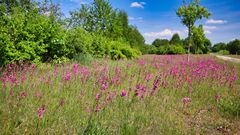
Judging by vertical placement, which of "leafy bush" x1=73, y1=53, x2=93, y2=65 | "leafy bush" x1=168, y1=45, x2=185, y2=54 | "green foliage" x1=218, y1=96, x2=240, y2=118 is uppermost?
"leafy bush" x1=168, y1=45, x2=185, y2=54

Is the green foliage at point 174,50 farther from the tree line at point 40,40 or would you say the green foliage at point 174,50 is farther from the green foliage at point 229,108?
the green foliage at point 229,108

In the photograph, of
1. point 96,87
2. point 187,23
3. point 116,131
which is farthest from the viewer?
point 187,23

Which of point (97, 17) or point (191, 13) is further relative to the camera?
point (97, 17)

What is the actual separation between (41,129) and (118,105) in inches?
61.5

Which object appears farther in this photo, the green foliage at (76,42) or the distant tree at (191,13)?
the distant tree at (191,13)

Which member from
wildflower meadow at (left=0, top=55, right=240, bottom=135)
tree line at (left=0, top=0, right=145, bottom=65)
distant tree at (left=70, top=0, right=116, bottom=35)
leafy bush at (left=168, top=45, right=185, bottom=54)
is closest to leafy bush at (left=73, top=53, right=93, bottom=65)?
tree line at (left=0, top=0, right=145, bottom=65)

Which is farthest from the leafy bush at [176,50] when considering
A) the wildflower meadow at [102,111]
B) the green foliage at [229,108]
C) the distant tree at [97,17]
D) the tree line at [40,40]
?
the green foliage at [229,108]

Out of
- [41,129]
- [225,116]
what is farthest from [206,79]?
[41,129]

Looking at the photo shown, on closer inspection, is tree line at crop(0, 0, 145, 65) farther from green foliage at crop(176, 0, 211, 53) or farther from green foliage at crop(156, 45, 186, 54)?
green foliage at crop(156, 45, 186, 54)

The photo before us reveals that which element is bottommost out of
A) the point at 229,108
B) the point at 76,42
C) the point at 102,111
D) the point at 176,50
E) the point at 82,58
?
the point at 229,108

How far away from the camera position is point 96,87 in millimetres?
4539

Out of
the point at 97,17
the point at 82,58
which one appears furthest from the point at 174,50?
the point at 82,58

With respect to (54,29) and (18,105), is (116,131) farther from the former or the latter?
(54,29)

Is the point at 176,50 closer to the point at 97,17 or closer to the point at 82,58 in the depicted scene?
the point at 97,17
